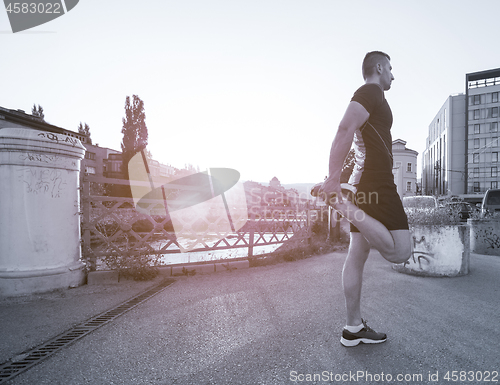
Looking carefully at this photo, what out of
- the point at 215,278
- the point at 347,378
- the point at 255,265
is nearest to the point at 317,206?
the point at 255,265

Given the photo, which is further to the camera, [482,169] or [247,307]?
[482,169]

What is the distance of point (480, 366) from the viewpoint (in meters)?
2.06

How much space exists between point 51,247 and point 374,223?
4243 millimetres

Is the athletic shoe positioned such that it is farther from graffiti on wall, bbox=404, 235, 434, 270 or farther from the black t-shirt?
graffiti on wall, bbox=404, 235, 434, 270

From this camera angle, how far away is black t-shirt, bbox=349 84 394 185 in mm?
2244

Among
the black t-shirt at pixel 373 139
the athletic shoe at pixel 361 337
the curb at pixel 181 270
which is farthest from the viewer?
the curb at pixel 181 270

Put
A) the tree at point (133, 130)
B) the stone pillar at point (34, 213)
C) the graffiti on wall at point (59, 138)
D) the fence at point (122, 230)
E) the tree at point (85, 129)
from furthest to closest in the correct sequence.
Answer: the tree at point (85, 129) < the tree at point (133, 130) < the fence at point (122, 230) < the graffiti on wall at point (59, 138) < the stone pillar at point (34, 213)

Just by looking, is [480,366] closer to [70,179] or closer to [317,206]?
[70,179]

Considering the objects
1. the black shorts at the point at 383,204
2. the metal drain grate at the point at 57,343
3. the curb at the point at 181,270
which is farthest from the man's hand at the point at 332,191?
the curb at the point at 181,270

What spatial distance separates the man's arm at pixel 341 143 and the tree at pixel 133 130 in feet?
116

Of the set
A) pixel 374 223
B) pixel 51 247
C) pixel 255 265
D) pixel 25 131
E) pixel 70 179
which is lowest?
pixel 255 265

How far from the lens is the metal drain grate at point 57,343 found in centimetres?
211

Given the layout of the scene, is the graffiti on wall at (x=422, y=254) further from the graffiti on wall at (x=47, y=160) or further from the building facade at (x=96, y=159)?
the building facade at (x=96, y=159)

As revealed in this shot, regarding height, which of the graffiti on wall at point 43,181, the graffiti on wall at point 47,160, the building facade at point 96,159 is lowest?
the graffiti on wall at point 43,181
